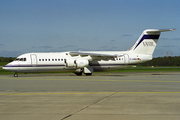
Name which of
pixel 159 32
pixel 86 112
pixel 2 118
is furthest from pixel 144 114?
pixel 159 32

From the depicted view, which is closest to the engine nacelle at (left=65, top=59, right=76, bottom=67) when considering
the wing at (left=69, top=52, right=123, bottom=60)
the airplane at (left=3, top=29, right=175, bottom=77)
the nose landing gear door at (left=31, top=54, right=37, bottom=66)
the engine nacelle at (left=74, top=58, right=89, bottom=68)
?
the airplane at (left=3, top=29, right=175, bottom=77)

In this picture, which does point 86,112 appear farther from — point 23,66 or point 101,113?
point 23,66

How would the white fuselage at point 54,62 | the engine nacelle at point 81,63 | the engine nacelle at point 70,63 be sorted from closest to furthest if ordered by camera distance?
the white fuselage at point 54,62, the engine nacelle at point 81,63, the engine nacelle at point 70,63

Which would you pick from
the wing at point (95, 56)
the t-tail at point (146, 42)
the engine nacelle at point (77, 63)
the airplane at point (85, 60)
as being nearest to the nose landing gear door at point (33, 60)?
the airplane at point (85, 60)

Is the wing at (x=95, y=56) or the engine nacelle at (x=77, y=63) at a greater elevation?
the wing at (x=95, y=56)

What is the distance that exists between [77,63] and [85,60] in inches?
51.6

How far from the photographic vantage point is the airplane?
1398 inches

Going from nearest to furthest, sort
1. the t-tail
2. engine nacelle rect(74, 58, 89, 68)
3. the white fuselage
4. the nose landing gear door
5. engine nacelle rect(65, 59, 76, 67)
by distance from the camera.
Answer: the white fuselage
the nose landing gear door
engine nacelle rect(74, 58, 89, 68)
engine nacelle rect(65, 59, 76, 67)
the t-tail

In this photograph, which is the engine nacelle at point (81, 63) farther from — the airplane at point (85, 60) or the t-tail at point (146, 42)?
the t-tail at point (146, 42)

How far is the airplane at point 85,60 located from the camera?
3550 cm

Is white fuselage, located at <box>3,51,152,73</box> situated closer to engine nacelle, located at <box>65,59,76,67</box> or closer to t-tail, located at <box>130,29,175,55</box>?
A: engine nacelle, located at <box>65,59,76,67</box>

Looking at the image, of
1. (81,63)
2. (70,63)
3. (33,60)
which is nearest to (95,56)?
(81,63)

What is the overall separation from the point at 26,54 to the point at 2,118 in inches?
1150

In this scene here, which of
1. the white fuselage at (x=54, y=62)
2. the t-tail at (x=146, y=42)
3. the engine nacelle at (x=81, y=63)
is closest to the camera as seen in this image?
the white fuselage at (x=54, y=62)
